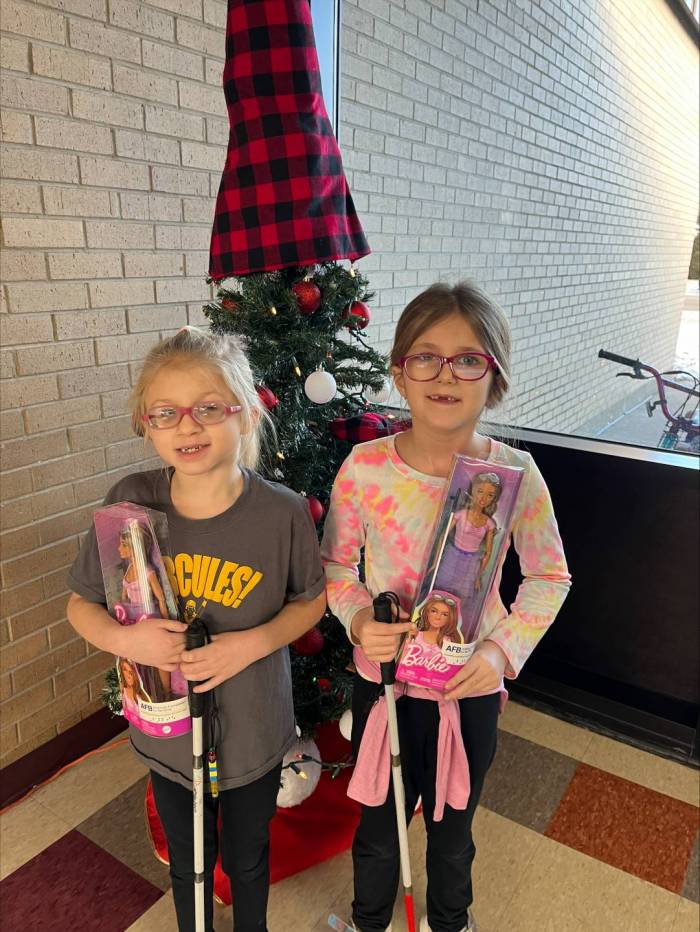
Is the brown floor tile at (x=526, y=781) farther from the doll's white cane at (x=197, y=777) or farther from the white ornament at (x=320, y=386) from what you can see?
the white ornament at (x=320, y=386)

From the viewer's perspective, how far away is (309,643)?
172 cm

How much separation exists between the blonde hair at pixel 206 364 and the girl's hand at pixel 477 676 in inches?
24.0

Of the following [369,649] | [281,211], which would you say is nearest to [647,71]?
[281,211]

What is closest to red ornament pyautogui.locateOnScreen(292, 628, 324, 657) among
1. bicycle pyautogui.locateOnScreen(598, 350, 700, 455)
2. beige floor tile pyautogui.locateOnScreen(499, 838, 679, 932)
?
beige floor tile pyautogui.locateOnScreen(499, 838, 679, 932)

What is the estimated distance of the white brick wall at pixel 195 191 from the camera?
1860mm

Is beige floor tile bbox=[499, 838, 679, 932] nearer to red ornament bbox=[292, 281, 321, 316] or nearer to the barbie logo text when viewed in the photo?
the barbie logo text

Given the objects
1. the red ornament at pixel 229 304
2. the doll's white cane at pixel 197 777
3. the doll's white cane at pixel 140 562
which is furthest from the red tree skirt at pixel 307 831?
the red ornament at pixel 229 304

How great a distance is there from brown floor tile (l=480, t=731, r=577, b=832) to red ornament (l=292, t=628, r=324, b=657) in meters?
0.84

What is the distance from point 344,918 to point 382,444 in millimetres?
1259

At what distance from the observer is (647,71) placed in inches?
203

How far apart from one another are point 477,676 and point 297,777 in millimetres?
800

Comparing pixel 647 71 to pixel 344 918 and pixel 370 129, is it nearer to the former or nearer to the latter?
pixel 370 129

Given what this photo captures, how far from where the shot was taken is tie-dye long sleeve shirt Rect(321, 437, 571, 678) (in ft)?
4.24

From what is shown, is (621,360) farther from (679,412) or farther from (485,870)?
(485,870)
